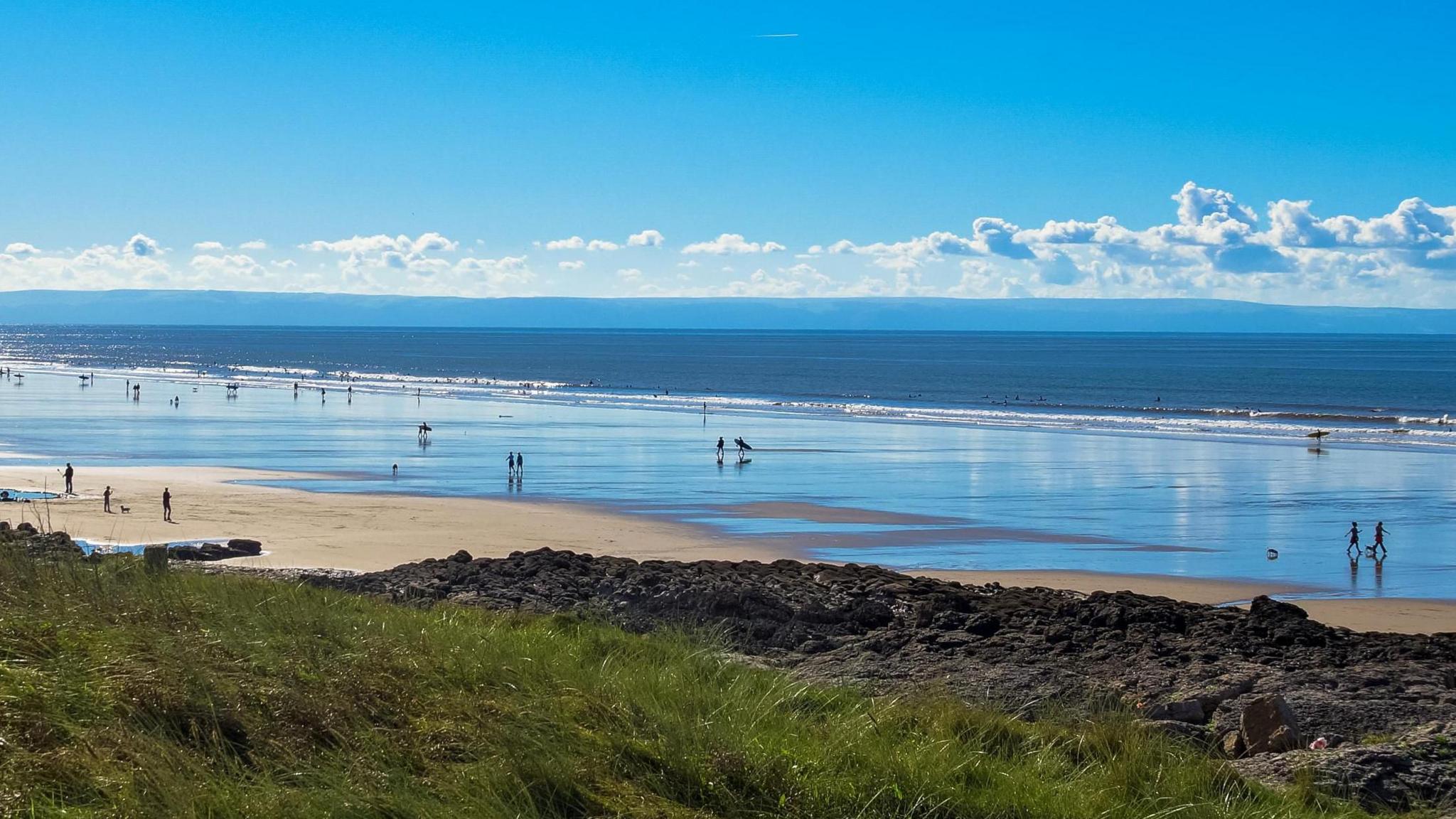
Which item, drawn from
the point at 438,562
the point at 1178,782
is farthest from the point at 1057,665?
the point at 438,562

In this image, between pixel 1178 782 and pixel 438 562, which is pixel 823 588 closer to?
pixel 438 562

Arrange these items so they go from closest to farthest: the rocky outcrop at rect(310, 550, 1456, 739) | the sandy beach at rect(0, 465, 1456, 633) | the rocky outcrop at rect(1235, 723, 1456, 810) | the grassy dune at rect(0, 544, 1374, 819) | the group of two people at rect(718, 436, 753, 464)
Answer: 1. the grassy dune at rect(0, 544, 1374, 819)
2. the rocky outcrop at rect(1235, 723, 1456, 810)
3. the rocky outcrop at rect(310, 550, 1456, 739)
4. the sandy beach at rect(0, 465, 1456, 633)
5. the group of two people at rect(718, 436, 753, 464)

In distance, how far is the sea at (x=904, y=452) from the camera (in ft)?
91.8

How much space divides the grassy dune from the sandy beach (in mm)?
14037

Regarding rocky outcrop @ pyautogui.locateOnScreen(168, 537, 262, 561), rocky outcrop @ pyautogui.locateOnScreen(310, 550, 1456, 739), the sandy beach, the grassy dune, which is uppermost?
the grassy dune

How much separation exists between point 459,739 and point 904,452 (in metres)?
45.3

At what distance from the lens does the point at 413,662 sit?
→ 6641 mm

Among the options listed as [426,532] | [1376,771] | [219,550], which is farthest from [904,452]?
[1376,771]

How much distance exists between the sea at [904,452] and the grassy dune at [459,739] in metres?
17.7

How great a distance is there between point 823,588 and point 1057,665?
194 inches

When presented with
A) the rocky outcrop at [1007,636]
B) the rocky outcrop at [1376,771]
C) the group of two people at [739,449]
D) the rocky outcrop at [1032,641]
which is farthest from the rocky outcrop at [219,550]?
the group of two people at [739,449]

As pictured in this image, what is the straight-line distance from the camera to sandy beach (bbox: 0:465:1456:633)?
2188 cm

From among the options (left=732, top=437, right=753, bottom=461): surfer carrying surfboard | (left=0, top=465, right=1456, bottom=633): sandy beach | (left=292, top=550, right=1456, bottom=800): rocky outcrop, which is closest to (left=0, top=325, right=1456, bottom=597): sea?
(left=732, top=437, right=753, bottom=461): surfer carrying surfboard

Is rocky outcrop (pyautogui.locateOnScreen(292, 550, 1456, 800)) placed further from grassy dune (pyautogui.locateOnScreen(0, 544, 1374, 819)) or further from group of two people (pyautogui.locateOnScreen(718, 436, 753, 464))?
group of two people (pyautogui.locateOnScreen(718, 436, 753, 464))
